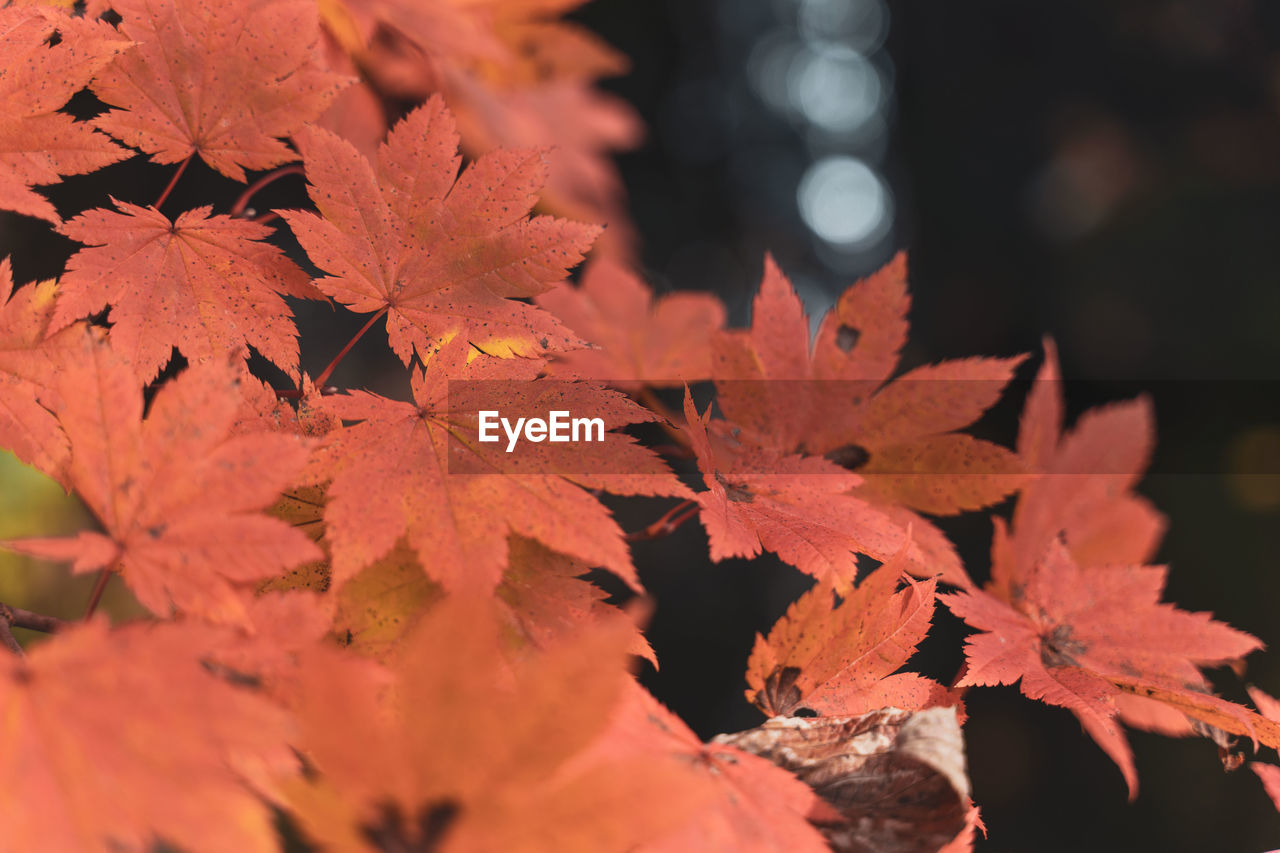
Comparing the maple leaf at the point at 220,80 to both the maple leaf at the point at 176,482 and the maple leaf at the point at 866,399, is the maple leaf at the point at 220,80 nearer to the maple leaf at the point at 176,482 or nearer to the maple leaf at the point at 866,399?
the maple leaf at the point at 176,482

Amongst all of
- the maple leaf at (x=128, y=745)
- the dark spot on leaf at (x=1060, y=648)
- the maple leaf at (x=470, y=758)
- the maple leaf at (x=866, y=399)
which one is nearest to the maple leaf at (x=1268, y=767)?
the dark spot on leaf at (x=1060, y=648)

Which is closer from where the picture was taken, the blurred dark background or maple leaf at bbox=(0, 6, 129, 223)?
maple leaf at bbox=(0, 6, 129, 223)

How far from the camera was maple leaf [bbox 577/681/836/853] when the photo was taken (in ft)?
1.04

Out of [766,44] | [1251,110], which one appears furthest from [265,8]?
[766,44]

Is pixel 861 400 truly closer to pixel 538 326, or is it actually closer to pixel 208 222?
pixel 538 326

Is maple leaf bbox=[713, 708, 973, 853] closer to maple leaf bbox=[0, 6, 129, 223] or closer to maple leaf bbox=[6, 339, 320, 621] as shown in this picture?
maple leaf bbox=[6, 339, 320, 621]

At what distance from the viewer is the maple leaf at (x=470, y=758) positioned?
0.26m

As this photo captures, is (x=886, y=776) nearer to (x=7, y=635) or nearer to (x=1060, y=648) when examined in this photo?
(x=1060, y=648)

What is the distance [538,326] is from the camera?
1.57 ft

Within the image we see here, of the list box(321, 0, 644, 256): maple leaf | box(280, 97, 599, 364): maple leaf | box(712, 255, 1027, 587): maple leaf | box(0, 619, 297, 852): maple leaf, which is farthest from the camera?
box(321, 0, 644, 256): maple leaf

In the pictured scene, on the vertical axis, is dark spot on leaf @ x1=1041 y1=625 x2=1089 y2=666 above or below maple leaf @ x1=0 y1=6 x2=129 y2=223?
below

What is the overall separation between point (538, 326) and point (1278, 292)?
2840mm

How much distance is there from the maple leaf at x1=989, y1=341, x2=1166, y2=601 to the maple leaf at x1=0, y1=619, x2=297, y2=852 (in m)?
0.66

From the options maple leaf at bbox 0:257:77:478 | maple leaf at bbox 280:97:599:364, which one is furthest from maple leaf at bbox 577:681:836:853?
→ maple leaf at bbox 0:257:77:478
